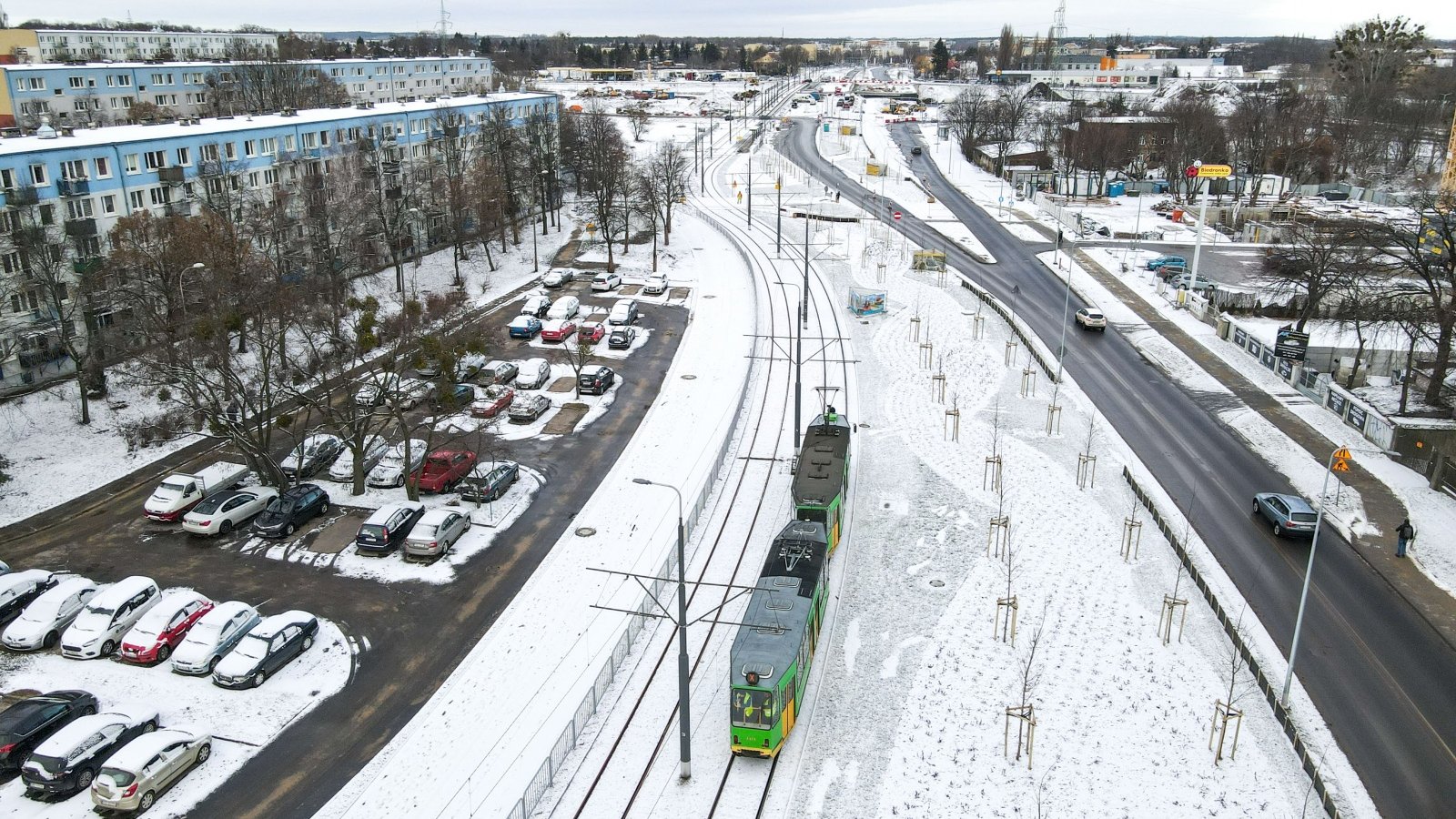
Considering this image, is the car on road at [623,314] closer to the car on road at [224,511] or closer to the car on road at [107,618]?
the car on road at [224,511]

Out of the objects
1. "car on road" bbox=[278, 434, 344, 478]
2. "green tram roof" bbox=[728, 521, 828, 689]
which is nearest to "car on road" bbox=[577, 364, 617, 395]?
"car on road" bbox=[278, 434, 344, 478]

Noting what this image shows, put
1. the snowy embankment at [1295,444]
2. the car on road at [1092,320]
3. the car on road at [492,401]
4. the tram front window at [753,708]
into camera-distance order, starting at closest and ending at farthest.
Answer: the tram front window at [753,708]
the snowy embankment at [1295,444]
the car on road at [492,401]
the car on road at [1092,320]

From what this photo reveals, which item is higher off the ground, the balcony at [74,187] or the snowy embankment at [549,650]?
the balcony at [74,187]

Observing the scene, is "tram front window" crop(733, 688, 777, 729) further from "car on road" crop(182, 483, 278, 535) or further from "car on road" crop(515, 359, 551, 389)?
"car on road" crop(515, 359, 551, 389)

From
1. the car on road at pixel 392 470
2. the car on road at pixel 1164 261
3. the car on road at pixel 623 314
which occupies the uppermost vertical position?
the car on road at pixel 1164 261

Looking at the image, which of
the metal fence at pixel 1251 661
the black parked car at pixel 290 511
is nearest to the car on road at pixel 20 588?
the black parked car at pixel 290 511

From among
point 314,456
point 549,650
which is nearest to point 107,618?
point 314,456
